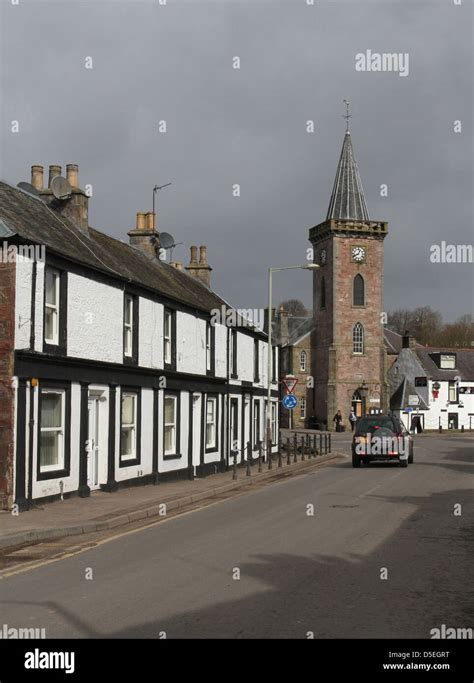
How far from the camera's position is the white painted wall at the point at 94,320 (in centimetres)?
1844

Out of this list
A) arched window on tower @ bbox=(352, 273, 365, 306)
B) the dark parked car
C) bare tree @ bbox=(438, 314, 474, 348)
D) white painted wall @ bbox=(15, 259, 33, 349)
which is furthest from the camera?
bare tree @ bbox=(438, 314, 474, 348)

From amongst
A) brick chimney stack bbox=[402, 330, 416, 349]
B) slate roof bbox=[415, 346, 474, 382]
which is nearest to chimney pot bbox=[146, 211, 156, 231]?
slate roof bbox=[415, 346, 474, 382]

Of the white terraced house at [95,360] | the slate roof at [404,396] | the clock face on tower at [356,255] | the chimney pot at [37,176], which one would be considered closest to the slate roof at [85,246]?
the white terraced house at [95,360]

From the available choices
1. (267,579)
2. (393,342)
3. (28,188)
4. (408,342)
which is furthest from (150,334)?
(393,342)

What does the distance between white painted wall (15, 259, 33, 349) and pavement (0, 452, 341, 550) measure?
10.7ft

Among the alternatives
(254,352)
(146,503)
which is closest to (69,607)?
(146,503)

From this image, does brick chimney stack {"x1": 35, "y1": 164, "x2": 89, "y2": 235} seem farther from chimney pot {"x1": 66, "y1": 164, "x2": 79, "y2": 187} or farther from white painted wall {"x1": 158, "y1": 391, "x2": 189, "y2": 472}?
white painted wall {"x1": 158, "y1": 391, "x2": 189, "y2": 472}

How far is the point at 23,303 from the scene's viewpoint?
16344 mm

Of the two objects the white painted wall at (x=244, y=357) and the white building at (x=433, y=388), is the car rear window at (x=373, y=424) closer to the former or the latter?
the white painted wall at (x=244, y=357)

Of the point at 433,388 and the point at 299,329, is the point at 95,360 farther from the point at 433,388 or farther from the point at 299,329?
the point at 299,329

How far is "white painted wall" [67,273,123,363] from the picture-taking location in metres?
18.4

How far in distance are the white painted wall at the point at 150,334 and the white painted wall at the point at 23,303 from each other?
596 centimetres
